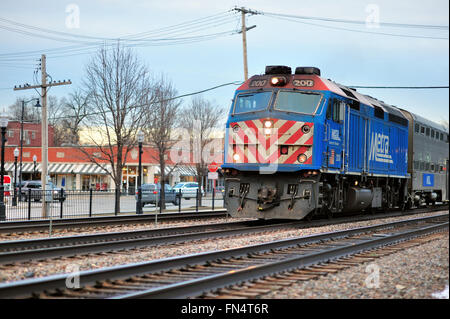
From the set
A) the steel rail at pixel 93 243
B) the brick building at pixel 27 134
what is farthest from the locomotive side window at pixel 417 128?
the brick building at pixel 27 134

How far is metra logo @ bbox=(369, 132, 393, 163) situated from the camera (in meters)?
19.7

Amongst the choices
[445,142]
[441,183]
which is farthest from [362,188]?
[445,142]

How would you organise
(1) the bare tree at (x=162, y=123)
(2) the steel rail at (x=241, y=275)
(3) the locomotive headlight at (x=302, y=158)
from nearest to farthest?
(2) the steel rail at (x=241, y=275) < (3) the locomotive headlight at (x=302, y=158) < (1) the bare tree at (x=162, y=123)

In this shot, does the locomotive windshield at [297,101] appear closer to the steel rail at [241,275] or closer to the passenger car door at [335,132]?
the passenger car door at [335,132]

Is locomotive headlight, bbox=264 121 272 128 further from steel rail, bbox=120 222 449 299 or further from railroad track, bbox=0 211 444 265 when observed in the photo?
steel rail, bbox=120 222 449 299

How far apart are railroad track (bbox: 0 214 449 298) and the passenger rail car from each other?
2.93m

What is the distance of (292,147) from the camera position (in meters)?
15.5

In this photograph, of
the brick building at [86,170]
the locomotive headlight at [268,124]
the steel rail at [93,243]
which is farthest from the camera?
the brick building at [86,170]

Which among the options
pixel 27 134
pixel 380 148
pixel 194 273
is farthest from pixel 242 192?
pixel 27 134

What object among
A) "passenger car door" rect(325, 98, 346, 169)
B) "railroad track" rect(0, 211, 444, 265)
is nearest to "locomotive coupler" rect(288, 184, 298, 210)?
"railroad track" rect(0, 211, 444, 265)

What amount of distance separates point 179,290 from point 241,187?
944 cm

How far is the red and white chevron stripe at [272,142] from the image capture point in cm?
1537

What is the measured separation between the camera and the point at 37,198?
22.8 metres

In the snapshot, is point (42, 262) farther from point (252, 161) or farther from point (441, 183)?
point (441, 183)
